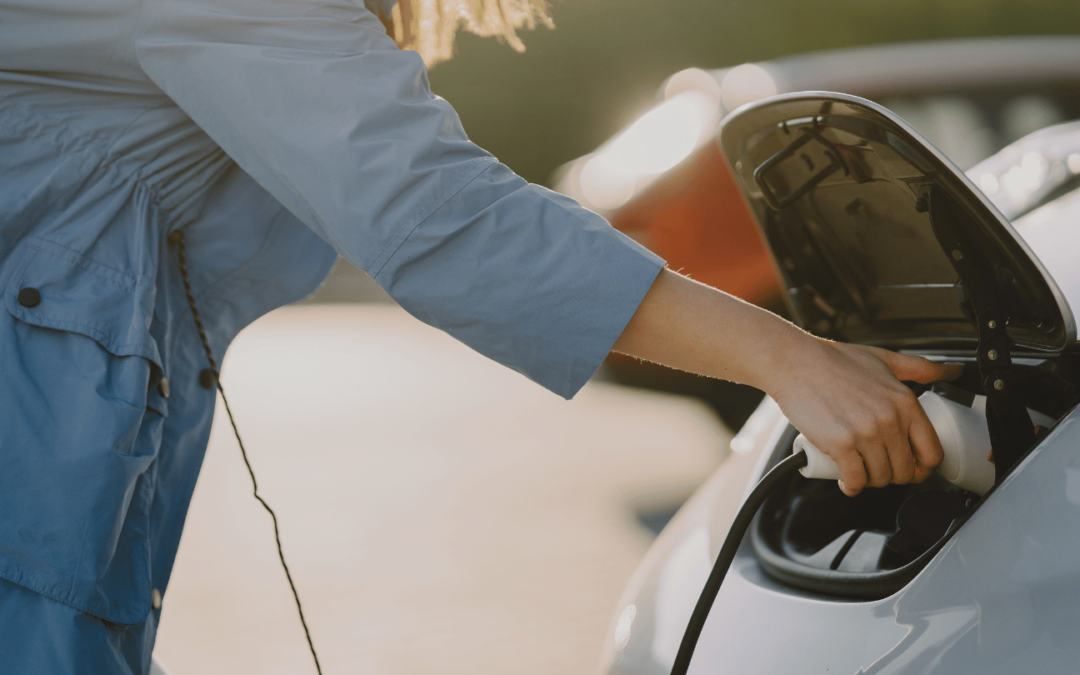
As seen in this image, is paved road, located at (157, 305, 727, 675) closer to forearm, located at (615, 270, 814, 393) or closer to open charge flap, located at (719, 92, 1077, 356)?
open charge flap, located at (719, 92, 1077, 356)

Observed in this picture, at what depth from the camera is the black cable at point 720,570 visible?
133cm

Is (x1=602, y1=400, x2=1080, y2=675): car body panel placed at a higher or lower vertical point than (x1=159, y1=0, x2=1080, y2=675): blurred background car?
higher

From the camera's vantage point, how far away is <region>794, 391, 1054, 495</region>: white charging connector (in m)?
1.27

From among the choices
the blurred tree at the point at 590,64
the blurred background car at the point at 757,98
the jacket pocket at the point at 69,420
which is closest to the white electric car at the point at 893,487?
the jacket pocket at the point at 69,420

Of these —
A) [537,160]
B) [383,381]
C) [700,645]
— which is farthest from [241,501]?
[537,160]

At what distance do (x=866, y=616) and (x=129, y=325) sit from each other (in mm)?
861

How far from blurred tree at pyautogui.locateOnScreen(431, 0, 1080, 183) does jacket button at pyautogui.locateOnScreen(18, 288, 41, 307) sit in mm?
12745

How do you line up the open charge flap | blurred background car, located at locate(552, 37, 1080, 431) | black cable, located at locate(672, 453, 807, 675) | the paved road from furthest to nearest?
blurred background car, located at locate(552, 37, 1080, 431) → the paved road → black cable, located at locate(672, 453, 807, 675) → the open charge flap

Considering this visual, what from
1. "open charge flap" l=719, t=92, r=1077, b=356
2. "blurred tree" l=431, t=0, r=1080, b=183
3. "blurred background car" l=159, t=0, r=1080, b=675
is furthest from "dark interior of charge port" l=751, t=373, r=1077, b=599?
"blurred tree" l=431, t=0, r=1080, b=183

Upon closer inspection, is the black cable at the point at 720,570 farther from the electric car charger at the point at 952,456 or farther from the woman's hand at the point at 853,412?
the woman's hand at the point at 853,412

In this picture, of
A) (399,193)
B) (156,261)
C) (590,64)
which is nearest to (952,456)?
(399,193)

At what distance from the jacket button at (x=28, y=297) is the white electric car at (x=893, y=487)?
0.88 m

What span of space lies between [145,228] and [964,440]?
0.97 metres

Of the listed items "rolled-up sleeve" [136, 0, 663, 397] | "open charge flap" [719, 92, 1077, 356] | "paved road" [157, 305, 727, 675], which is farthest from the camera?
"paved road" [157, 305, 727, 675]
